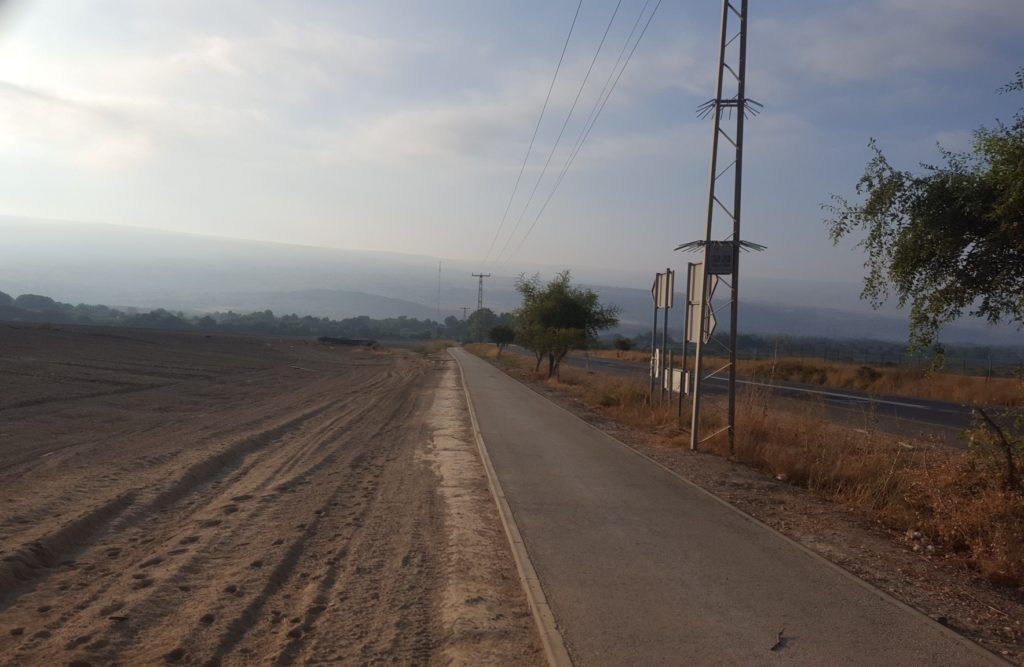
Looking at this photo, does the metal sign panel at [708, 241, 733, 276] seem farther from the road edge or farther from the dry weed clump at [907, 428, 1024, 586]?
the road edge

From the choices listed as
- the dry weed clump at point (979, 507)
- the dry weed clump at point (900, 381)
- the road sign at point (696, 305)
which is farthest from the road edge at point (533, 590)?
the dry weed clump at point (900, 381)

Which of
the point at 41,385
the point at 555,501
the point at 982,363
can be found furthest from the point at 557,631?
the point at 982,363

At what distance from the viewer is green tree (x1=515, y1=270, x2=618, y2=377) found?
44.1 m

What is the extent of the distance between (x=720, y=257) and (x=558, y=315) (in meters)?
30.8

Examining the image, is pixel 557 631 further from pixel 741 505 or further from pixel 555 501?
pixel 741 505

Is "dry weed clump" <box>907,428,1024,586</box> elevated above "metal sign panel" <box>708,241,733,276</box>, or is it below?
below

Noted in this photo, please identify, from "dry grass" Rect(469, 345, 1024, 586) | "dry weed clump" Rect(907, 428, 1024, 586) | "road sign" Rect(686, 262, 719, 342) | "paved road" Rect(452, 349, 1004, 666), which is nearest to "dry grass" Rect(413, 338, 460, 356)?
"road sign" Rect(686, 262, 719, 342)

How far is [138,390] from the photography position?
2634 centimetres

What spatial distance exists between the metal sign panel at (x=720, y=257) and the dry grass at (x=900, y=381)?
15797 millimetres

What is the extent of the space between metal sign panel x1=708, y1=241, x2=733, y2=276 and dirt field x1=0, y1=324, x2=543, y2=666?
5117 millimetres

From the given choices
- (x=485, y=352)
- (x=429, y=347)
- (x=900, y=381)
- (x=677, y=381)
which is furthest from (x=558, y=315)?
(x=429, y=347)

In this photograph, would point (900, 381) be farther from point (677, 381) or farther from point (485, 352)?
point (485, 352)

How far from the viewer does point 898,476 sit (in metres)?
11.0

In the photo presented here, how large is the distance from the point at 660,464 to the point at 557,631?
8.47 m
